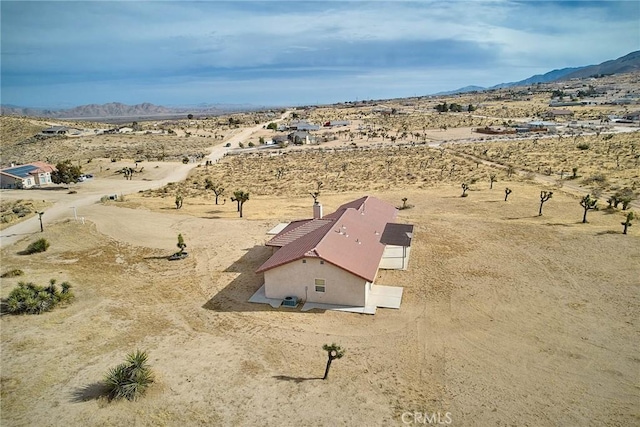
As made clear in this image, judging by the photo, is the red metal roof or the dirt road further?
the dirt road

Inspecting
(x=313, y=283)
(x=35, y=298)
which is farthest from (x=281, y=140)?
(x=35, y=298)

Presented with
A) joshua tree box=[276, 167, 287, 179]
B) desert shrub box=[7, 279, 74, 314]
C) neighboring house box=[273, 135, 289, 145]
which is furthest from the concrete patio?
neighboring house box=[273, 135, 289, 145]

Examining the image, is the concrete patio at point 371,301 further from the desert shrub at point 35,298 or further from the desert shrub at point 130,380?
the desert shrub at point 35,298

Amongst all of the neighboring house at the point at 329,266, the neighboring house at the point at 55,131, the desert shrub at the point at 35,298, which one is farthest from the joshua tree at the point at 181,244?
the neighboring house at the point at 55,131

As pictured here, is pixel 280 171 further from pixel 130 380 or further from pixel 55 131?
pixel 55 131

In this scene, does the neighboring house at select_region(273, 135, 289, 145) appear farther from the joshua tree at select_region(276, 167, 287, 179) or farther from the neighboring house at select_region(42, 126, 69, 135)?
the neighboring house at select_region(42, 126, 69, 135)

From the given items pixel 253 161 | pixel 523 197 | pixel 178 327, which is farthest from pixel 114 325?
pixel 253 161
